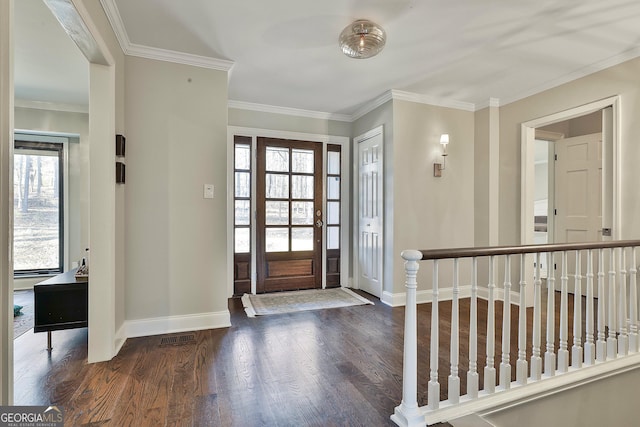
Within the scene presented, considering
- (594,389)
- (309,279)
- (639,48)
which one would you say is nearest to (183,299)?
(309,279)

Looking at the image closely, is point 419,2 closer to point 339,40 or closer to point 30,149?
point 339,40

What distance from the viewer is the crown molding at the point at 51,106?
4.02m

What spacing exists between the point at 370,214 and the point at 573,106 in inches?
93.8

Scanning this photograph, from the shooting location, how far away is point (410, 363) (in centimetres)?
160

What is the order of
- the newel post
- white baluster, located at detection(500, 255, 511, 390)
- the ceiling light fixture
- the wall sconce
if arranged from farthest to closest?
the wall sconce → the ceiling light fixture → white baluster, located at detection(500, 255, 511, 390) → the newel post

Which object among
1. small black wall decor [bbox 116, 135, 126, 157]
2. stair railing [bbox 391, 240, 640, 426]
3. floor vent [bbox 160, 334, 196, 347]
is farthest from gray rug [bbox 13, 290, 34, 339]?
stair railing [bbox 391, 240, 640, 426]

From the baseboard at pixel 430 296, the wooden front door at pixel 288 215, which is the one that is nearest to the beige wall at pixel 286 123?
the wooden front door at pixel 288 215

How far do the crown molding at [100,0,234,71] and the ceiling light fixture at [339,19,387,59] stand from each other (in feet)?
3.77

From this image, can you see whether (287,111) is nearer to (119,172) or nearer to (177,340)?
(119,172)

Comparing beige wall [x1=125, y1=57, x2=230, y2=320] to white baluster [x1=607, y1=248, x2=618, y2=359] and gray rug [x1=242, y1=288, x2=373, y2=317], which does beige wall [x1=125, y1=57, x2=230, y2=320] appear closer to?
gray rug [x1=242, y1=288, x2=373, y2=317]

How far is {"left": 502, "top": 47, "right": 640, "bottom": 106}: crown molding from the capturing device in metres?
2.73

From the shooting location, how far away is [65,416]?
1640mm

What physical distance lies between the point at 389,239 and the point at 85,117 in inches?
173

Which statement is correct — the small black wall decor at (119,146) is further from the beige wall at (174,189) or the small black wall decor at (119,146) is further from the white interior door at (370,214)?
the white interior door at (370,214)
